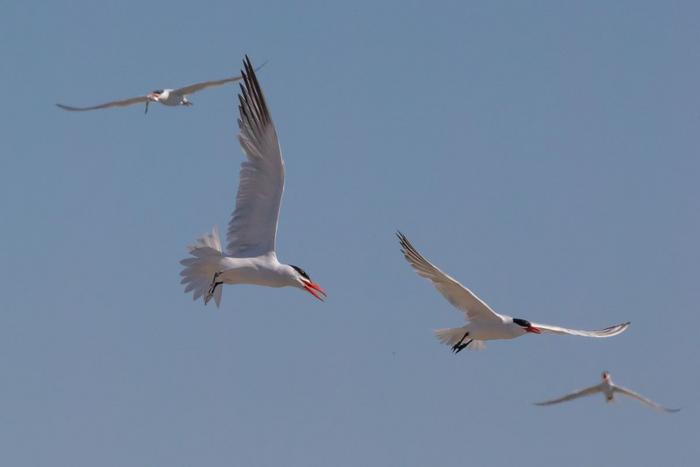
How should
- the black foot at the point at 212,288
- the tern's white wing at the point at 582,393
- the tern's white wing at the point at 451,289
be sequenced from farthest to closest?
the tern's white wing at the point at 582,393
the tern's white wing at the point at 451,289
the black foot at the point at 212,288

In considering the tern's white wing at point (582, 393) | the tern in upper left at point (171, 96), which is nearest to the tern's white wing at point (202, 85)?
the tern in upper left at point (171, 96)

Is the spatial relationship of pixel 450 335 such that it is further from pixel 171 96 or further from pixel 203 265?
pixel 171 96

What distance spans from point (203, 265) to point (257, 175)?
1534 mm

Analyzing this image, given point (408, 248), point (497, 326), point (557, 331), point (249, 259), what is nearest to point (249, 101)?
point (249, 259)

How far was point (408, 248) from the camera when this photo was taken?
866 inches

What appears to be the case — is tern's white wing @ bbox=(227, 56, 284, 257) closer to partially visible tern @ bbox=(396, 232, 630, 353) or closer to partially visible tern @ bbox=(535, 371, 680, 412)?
partially visible tern @ bbox=(396, 232, 630, 353)

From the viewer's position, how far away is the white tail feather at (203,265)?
66.7 feet

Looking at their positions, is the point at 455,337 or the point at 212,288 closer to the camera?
the point at 212,288

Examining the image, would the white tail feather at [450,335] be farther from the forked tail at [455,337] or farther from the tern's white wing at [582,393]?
the tern's white wing at [582,393]

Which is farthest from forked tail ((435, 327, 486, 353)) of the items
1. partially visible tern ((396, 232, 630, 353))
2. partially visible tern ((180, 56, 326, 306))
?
partially visible tern ((180, 56, 326, 306))

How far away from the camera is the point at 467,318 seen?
75.7 ft

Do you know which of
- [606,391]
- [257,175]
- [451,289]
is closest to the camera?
[257,175]

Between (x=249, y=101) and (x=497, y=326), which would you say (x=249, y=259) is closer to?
(x=249, y=101)

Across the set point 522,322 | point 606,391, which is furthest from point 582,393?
point 522,322
